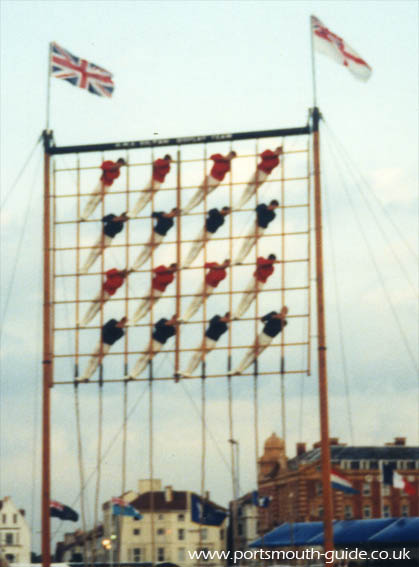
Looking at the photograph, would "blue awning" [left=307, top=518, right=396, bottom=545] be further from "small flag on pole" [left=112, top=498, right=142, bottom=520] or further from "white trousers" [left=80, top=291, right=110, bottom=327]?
"white trousers" [left=80, top=291, right=110, bottom=327]

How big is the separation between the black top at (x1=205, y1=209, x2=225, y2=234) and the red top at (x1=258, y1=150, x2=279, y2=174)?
195cm

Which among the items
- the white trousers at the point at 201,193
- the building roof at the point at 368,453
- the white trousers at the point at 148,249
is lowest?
the white trousers at the point at 148,249

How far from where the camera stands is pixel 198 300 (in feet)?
111

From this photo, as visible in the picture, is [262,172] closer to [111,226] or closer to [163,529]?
[111,226]

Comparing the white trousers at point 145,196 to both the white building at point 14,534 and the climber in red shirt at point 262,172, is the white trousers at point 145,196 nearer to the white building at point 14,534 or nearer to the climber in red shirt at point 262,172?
the climber in red shirt at point 262,172

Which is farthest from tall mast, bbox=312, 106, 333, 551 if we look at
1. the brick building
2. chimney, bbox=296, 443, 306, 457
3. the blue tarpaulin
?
chimney, bbox=296, 443, 306, 457

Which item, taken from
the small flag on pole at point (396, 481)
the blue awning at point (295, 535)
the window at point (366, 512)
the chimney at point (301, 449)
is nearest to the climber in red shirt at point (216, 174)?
the small flag on pole at point (396, 481)

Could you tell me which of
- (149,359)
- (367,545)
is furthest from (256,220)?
(367,545)

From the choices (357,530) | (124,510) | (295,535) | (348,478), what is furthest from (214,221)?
(348,478)

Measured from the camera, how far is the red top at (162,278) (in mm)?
33969

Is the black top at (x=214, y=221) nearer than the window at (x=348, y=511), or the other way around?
the black top at (x=214, y=221)

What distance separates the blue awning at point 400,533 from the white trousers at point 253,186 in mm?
26348

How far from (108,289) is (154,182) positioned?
11.8 ft

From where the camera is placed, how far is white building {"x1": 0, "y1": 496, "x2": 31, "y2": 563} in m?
106
